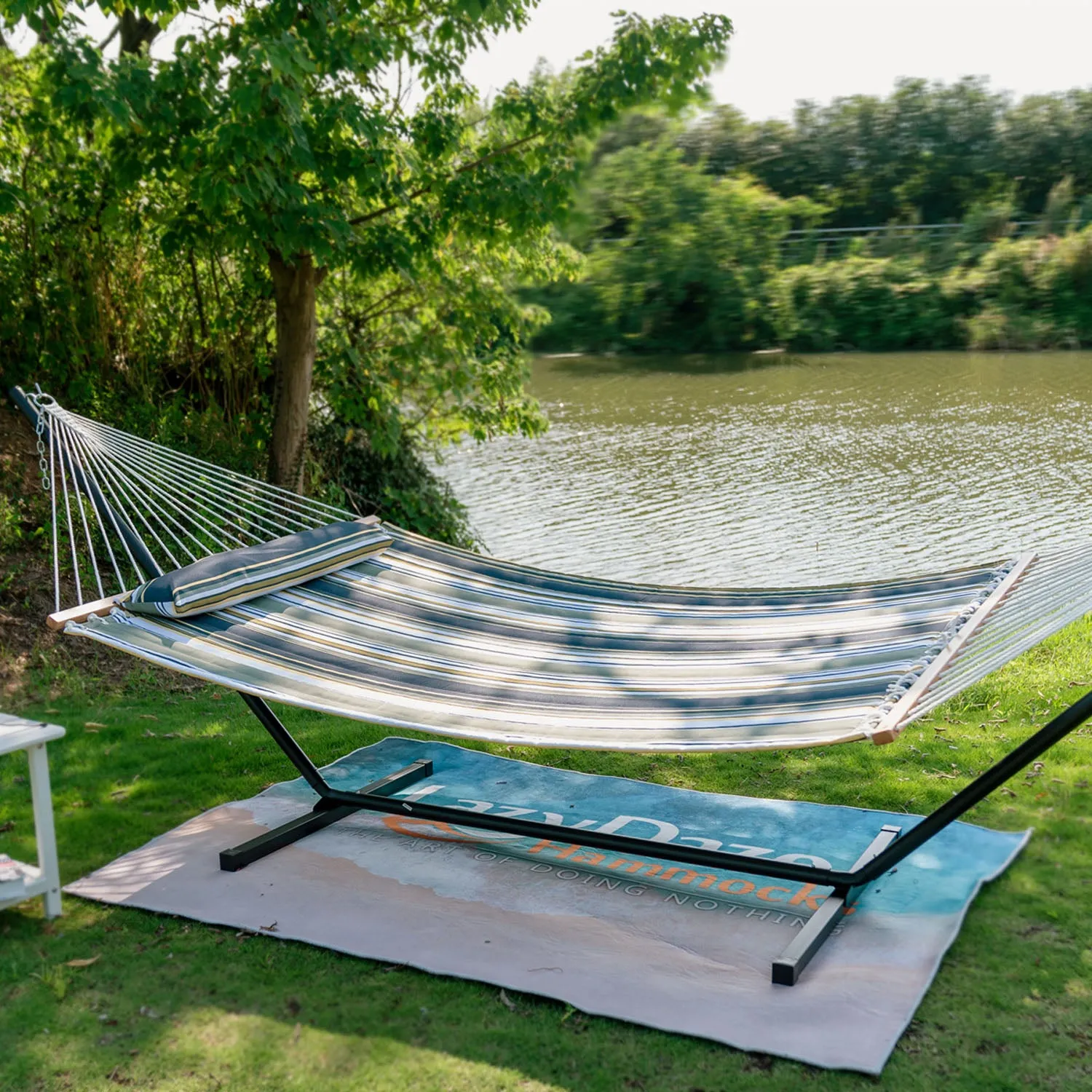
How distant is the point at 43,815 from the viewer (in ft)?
8.24

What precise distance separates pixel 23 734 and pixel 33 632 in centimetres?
208

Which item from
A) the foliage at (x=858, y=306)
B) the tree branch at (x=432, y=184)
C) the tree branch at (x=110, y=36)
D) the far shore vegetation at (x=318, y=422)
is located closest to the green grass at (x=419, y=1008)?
the far shore vegetation at (x=318, y=422)

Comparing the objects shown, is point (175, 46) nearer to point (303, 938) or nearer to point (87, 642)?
point (87, 642)

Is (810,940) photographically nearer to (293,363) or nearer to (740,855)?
(740,855)

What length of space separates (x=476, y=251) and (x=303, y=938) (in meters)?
4.42

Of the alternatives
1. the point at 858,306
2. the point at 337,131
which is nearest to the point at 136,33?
the point at 337,131

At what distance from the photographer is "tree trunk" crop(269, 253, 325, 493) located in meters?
5.30

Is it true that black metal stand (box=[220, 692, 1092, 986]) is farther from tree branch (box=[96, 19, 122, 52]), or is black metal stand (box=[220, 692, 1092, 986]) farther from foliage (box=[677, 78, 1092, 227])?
foliage (box=[677, 78, 1092, 227])

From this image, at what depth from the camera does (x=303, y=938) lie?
246cm

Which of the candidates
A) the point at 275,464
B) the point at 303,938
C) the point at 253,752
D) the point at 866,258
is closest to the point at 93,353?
the point at 275,464

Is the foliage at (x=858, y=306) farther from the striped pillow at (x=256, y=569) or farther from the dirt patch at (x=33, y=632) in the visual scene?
the striped pillow at (x=256, y=569)

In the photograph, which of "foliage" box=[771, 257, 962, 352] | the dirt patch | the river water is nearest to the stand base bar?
the dirt patch

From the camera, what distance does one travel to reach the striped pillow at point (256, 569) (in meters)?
2.85

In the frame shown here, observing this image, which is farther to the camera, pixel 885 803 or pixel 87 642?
pixel 87 642
